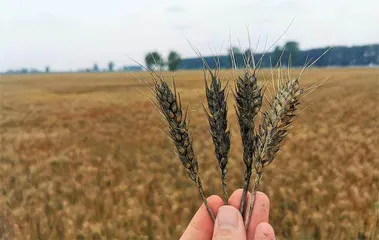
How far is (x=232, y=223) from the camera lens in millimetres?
1405

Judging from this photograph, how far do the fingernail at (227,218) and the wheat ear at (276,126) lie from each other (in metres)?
0.20

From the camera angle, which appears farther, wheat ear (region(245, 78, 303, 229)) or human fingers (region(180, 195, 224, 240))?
human fingers (region(180, 195, 224, 240))

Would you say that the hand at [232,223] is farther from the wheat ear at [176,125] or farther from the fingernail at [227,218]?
the wheat ear at [176,125]

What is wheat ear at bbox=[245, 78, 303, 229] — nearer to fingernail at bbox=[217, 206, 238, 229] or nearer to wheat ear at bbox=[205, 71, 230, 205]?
wheat ear at bbox=[205, 71, 230, 205]

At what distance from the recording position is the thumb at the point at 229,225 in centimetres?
140

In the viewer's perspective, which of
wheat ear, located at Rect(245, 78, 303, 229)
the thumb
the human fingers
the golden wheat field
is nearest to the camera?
wheat ear, located at Rect(245, 78, 303, 229)

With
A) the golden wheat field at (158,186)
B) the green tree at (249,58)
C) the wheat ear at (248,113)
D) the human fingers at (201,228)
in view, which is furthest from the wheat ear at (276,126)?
the golden wheat field at (158,186)

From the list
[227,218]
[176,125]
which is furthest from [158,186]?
[176,125]

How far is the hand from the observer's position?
141 centimetres

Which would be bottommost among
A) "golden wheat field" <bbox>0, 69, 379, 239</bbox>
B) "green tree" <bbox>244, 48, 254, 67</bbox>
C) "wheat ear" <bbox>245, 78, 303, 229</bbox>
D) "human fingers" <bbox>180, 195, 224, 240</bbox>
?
"golden wheat field" <bbox>0, 69, 379, 239</bbox>

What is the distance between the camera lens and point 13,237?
14.4 ft

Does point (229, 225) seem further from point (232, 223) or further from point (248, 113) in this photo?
point (248, 113)

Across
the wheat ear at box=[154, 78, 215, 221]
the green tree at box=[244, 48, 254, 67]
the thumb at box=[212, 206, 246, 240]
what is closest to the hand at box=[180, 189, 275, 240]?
the thumb at box=[212, 206, 246, 240]

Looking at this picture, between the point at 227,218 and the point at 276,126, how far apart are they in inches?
14.5
